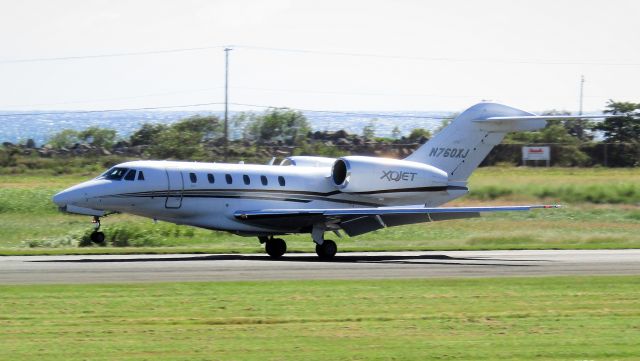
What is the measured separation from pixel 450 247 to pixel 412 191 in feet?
9.65

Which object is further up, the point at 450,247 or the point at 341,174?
the point at 341,174

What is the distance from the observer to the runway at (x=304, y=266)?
23656 millimetres

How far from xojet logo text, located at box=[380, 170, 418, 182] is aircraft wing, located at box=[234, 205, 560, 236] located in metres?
2.26

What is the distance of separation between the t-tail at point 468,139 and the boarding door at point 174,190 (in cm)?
775

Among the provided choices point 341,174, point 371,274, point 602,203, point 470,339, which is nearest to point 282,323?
point 470,339

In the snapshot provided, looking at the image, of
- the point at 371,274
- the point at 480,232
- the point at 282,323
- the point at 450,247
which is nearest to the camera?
the point at 282,323

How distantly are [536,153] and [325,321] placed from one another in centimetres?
6937

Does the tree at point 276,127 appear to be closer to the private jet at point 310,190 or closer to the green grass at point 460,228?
the green grass at point 460,228

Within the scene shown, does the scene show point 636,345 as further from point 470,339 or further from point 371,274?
point 371,274

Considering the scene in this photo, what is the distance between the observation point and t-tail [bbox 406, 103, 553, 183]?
3409 cm

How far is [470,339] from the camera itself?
15492mm

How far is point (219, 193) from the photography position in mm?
30953

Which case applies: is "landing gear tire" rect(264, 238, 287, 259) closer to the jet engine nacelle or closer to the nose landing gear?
the nose landing gear

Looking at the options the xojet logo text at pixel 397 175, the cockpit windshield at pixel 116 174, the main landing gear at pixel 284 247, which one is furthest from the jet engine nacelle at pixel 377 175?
the cockpit windshield at pixel 116 174
